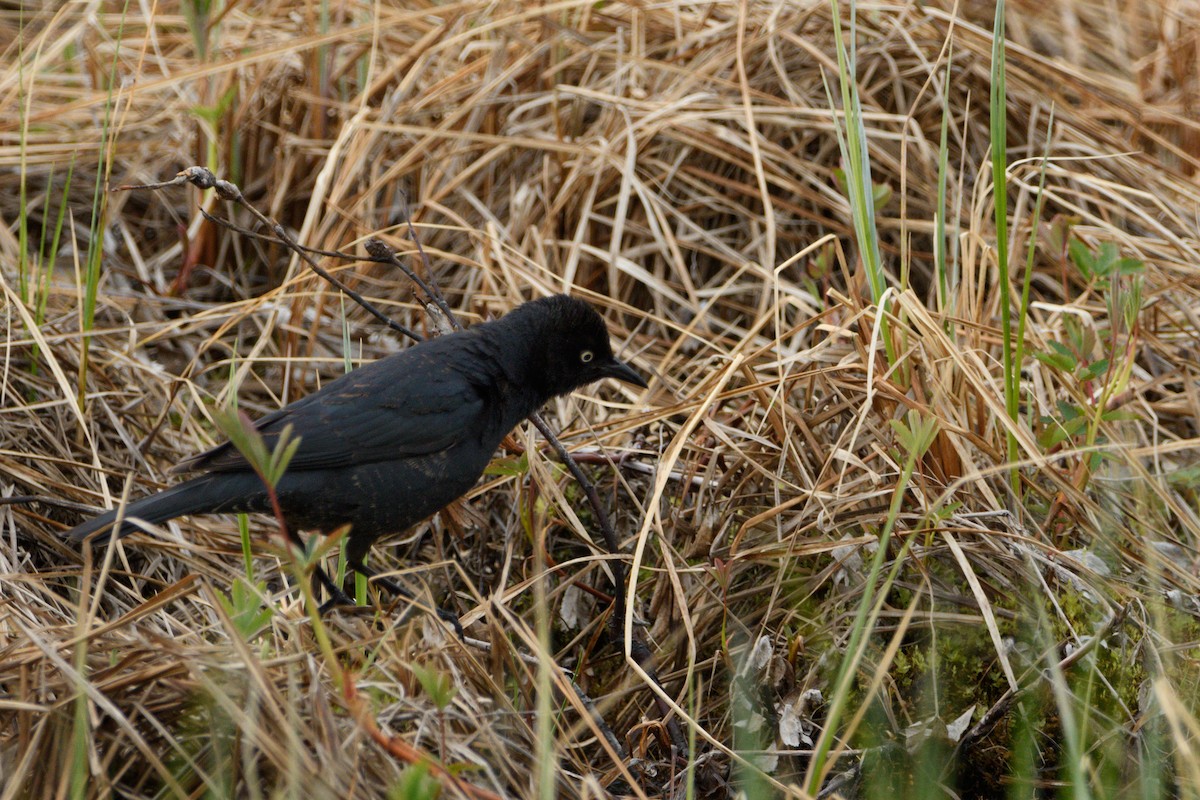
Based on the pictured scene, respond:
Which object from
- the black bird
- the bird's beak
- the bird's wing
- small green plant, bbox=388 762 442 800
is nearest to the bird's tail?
the black bird

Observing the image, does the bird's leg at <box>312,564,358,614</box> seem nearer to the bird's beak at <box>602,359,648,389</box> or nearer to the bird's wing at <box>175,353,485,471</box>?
the bird's wing at <box>175,353,485,471</box>

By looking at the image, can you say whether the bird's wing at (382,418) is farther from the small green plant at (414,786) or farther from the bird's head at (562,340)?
the small green plant at (414,786)

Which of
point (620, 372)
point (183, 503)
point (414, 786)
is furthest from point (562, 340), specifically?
point (414, 786)

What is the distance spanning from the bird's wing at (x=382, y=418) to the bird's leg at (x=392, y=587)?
0.96ft

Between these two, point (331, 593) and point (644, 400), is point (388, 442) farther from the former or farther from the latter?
point (644, 400)

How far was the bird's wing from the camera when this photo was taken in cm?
338

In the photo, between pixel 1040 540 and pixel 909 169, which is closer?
pixel 1040 540

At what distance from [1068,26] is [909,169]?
1496 millimetres

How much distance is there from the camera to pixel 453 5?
5.41 m

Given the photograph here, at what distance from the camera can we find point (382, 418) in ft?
11.3

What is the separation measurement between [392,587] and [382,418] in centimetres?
56

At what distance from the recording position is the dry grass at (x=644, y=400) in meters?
2.54

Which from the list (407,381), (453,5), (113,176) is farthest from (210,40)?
(407,381)

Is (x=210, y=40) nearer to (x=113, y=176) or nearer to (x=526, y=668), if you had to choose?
(x=113, y=176)
